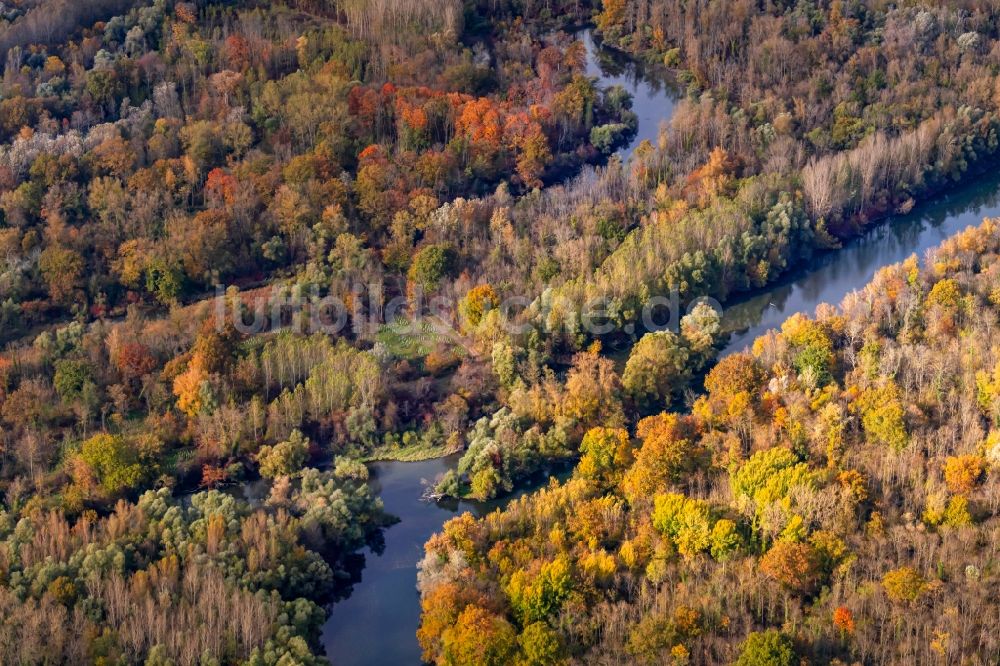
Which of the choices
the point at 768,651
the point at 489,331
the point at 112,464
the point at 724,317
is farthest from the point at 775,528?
the point at 112,464

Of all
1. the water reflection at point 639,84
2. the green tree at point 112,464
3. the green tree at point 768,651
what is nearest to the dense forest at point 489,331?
the green tree at point 112,464

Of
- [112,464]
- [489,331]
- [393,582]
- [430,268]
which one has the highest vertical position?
[430,268]

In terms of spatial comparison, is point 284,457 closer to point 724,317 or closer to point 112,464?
point 112,464

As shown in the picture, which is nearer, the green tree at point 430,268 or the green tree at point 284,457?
the green tree at point 284,457

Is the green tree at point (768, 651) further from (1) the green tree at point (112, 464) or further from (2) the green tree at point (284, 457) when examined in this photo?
(1) the green tree at point (112, 464)

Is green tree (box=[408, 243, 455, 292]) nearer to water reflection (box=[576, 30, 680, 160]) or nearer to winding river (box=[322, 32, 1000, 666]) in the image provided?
winding river (box=[322, 32, 1000, 666])

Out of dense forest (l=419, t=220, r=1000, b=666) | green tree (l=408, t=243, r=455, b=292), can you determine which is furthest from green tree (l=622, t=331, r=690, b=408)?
green tree (l=408, t=243, r=455, b=292)

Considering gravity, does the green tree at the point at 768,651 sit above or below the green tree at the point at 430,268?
below

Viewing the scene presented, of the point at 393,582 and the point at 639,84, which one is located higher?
the point at 639,84
